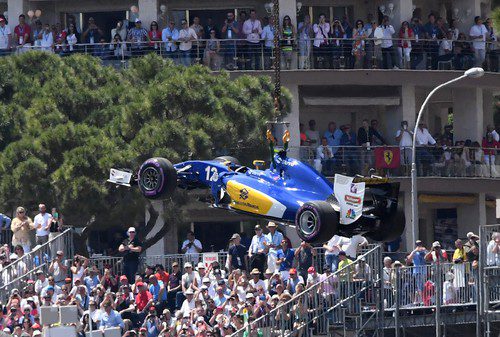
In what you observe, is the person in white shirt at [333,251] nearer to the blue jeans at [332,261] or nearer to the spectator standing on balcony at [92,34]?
the blue jeans at [332,261]

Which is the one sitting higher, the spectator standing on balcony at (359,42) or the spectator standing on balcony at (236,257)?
the spectator standing on balcony at (359,42)

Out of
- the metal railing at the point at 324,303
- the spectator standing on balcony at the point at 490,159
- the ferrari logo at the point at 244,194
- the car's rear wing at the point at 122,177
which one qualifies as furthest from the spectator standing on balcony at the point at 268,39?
the ferrari logo at the point at 244,194

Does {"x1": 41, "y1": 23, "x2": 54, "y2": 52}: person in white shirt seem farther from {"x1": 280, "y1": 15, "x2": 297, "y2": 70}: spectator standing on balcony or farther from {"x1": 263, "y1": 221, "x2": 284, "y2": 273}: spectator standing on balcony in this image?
{"x1": 263, "y1": 221, "x2": 284, "y2": 273}: spectator standing on balcony

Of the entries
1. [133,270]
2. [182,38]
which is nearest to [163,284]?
[133,270]

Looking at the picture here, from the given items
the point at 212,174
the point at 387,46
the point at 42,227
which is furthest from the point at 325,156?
the point at 212,174

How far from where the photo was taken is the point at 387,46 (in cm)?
5872

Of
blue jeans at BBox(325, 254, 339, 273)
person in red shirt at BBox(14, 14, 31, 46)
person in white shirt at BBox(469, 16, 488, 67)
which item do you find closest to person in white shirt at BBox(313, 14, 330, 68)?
person in white shirt at BBox(469, 16, 488, 67)

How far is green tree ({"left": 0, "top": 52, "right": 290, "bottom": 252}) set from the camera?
1918 inches

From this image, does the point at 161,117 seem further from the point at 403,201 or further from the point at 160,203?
the point at 403,201

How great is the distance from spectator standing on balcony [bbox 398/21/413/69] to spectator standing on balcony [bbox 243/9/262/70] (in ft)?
15.2

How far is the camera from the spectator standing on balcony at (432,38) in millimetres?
59281

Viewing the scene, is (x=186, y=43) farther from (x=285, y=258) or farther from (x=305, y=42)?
(x=285, y=258)

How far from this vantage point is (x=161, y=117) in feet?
163

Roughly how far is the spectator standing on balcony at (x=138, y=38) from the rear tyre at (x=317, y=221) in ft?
77.7
